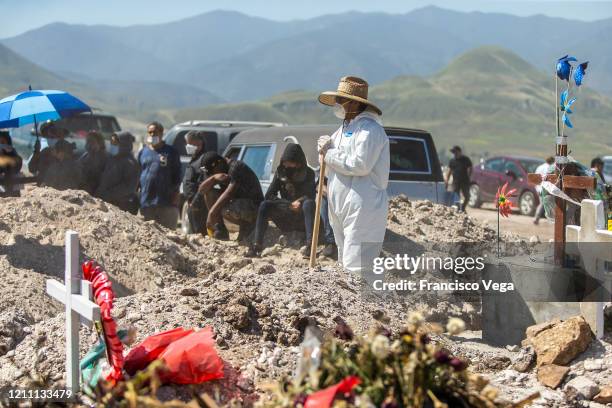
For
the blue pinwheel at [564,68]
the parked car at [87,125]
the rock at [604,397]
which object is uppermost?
the blue pinwheel at [564,68]

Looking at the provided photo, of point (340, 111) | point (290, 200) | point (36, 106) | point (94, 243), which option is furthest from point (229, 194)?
point (340, 111)

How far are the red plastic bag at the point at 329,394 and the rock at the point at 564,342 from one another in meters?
2.72

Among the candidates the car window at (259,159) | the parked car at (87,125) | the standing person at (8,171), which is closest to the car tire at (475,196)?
the parked car at (87,125)

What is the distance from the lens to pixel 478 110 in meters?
112

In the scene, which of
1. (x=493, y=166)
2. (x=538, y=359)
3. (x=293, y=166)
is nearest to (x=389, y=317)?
(x=538, y=359)

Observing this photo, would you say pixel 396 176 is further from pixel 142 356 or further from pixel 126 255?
pixel 142 356

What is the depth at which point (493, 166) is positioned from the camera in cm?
2361

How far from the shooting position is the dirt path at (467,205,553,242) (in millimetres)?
16675

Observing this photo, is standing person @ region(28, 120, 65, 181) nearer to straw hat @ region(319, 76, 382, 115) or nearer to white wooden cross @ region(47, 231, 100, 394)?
straw hat @ region(319, 76, 382, 115)

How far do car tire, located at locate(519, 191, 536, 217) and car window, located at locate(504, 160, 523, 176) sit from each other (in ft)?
2.81

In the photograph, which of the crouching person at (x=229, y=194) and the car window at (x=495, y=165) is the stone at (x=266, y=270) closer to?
the crouching person at (x=229, y=194)

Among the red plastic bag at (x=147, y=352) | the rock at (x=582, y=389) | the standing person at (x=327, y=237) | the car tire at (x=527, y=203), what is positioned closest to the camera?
the red plastic bag at (x=147, y=352)

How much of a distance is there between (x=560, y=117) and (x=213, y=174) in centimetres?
544

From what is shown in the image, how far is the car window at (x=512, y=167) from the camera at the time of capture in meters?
22.5
